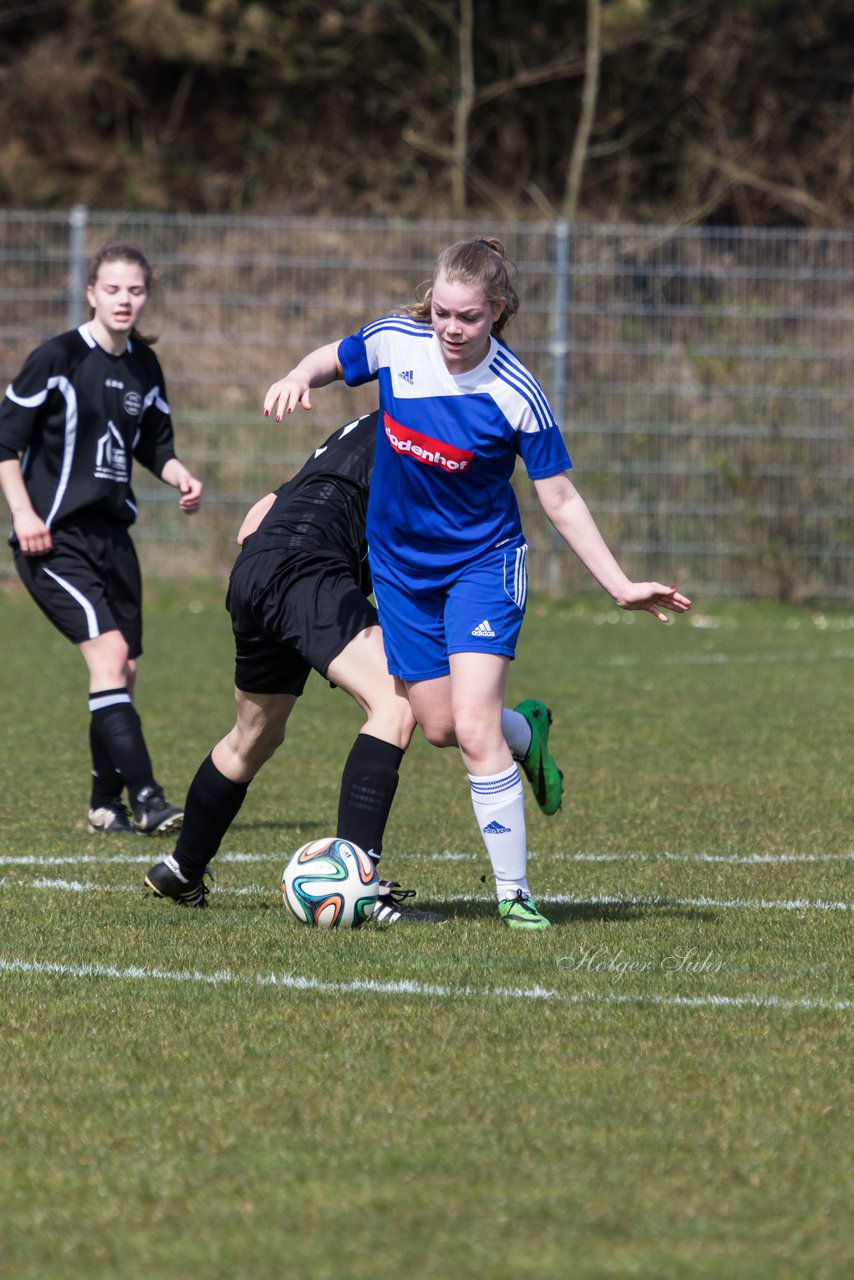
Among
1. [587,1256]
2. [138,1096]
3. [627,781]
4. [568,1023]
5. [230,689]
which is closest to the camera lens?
[587,1256]

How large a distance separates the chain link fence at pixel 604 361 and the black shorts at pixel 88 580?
329 inches

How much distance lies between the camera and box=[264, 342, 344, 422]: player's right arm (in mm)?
4984

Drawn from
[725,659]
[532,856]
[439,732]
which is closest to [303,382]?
[439,732]

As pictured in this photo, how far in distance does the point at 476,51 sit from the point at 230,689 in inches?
507

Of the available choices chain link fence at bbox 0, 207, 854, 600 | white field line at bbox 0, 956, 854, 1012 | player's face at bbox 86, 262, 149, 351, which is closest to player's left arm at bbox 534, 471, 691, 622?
white field line at bbox 0, 956, 854, 1012

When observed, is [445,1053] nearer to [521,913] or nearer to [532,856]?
[521,913]

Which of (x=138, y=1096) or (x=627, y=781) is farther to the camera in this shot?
(x=627, y=781)

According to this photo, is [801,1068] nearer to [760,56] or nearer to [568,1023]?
[568,1023]

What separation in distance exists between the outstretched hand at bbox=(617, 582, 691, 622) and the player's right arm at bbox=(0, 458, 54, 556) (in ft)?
9.42

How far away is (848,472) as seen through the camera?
15.8 metres

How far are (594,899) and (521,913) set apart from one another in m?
0.59

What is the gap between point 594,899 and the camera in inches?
224

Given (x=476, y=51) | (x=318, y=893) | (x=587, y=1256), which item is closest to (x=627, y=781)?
(x=318, y=893)

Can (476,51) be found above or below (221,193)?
above
